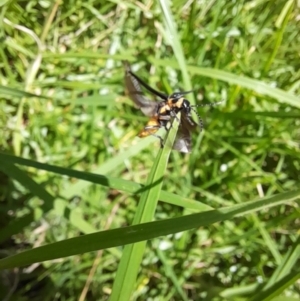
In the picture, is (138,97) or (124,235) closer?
(124,235)

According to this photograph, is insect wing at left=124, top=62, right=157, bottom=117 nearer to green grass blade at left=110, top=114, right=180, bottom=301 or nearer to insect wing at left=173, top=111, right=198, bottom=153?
insect wing at left=173, top=111, right=198, bottom=153

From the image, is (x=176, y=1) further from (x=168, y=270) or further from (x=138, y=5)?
(x=168, y=270)

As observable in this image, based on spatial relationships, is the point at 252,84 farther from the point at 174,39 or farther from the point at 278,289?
the point at 278,289

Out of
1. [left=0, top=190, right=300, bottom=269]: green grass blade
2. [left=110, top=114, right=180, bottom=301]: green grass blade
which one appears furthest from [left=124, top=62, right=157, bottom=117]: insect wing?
[left=0, top=190, right=300, bottom=269]: green grass blade

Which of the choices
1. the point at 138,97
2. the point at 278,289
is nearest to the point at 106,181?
the point at 138,97

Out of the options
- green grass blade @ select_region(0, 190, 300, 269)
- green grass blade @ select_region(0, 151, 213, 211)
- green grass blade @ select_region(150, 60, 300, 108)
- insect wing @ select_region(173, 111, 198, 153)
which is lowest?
green grass blade @ select_region(0, 190, 300, 269)
